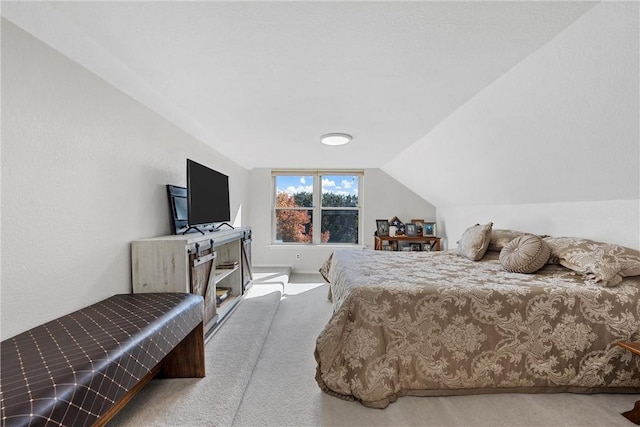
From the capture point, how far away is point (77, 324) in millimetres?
1341

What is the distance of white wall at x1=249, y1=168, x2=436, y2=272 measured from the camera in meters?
5.12

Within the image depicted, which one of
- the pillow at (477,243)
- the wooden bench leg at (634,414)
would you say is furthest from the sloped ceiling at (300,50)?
the wooden bench leg at (634,414)

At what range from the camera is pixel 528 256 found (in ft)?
7.07

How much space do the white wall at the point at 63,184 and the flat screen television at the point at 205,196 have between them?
0.32 meters

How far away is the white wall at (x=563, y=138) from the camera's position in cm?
137

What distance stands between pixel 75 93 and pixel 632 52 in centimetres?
291

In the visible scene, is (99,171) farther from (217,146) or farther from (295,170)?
(295,170)

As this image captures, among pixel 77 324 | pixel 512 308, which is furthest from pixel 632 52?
pixel 77 324

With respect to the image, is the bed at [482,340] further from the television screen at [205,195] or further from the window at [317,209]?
the window at [317,209]

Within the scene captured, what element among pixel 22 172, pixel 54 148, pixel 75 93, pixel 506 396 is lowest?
pixel 506 396

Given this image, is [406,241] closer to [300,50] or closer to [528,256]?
[528,256]

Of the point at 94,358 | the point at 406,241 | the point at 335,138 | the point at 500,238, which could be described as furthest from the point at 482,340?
the point at 406,241

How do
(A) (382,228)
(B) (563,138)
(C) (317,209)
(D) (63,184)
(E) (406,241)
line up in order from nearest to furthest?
(D) (63,184), (B) (563,138), (E) (406,241), (A) (382,228), (C) (317,209)

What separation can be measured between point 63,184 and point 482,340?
2.64 m
